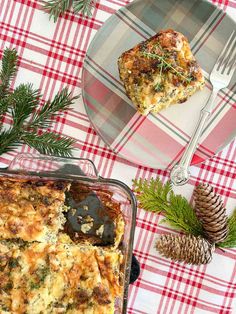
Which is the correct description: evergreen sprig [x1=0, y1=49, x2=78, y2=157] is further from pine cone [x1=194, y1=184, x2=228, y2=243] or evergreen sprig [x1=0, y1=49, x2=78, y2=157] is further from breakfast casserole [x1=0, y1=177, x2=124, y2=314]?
pine cone [x1=194, y1=184, x2=228, y2=243]

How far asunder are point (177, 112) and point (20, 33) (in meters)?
0.61

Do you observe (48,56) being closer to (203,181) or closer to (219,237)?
(203,181)

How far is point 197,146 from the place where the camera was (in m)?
2.00

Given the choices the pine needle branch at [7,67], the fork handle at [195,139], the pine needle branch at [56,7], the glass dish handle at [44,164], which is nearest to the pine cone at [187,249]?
the fork handle at [195,139]

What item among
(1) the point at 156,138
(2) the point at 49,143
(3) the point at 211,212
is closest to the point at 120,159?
(1) the point at 156,138

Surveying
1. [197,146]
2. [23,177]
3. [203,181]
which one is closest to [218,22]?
[197,146]

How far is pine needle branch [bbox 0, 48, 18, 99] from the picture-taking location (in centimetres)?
199

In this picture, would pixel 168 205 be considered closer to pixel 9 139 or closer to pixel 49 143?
pixel 49 143

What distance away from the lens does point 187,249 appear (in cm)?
200

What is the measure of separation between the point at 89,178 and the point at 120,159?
16.3 inches

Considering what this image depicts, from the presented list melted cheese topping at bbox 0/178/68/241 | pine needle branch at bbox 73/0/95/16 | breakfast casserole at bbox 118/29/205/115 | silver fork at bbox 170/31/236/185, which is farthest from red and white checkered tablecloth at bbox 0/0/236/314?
melted cheese topping at bbox 0/178/68/241

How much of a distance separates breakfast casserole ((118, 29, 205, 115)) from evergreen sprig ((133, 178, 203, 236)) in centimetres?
29

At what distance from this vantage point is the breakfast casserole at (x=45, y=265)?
5.31ft

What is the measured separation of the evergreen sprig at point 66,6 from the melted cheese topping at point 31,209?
2.15 feet
